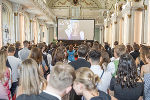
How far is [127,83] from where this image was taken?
11.5 feet

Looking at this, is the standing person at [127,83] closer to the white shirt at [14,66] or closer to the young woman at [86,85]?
the young woman at [86,85]

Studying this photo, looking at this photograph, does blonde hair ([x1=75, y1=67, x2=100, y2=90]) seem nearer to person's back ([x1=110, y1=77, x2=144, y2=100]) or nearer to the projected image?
person's back ([x1=110, y1=77, x2=144, y2=100])

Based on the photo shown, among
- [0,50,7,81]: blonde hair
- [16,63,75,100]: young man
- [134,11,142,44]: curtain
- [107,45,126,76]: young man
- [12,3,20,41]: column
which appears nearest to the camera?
[16,63,75,100]: young man

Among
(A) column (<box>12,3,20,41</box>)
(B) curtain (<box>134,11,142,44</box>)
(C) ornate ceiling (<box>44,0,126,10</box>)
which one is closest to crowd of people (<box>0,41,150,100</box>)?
(B) curtain (<box>134,11,142,44</box>)

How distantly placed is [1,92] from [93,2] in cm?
3731

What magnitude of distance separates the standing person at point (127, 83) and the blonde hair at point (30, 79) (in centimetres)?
139

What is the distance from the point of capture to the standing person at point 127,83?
3480 millimetres

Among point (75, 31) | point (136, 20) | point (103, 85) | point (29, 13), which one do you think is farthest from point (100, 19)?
point (103, 85)

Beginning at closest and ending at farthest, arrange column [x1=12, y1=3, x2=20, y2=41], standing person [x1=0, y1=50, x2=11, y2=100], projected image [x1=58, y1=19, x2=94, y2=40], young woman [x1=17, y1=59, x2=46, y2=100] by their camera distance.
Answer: young woman [x1=17, y1=59, x2=46, y2=100] < standing person [x1=0, y1=50, x2=11, y2=100] < column [x1=12, y1=3, x2=20, y2=41] < projected image [x1=58, y1=19, x2=94, y2=40]

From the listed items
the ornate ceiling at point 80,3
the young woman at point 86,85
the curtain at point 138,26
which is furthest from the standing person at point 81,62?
the ornate ceiling at point 80,3

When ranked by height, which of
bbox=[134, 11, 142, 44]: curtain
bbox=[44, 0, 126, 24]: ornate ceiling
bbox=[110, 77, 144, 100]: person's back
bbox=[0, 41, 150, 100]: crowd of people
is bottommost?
bbox=[110, 77, 144, 100]: person's back

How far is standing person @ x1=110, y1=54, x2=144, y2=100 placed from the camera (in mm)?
3480

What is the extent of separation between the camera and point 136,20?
17.3 m

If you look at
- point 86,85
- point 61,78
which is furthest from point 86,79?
point 61,78
